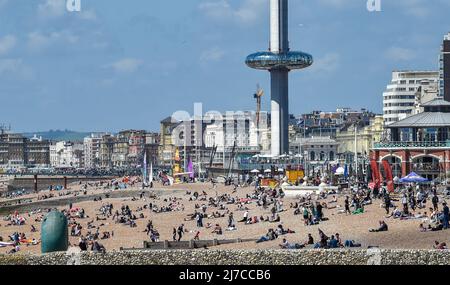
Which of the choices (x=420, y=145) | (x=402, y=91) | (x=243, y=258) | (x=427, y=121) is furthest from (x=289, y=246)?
(x=402, y=91)

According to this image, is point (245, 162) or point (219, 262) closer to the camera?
point (219, 262)

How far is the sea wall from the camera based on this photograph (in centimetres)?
2519

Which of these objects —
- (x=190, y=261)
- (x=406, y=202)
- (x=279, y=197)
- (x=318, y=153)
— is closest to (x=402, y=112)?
(x=318, y=153)

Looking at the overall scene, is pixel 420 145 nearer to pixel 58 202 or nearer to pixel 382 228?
pixel 382 228

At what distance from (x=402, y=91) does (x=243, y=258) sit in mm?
106846

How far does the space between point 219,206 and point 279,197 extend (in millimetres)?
3502

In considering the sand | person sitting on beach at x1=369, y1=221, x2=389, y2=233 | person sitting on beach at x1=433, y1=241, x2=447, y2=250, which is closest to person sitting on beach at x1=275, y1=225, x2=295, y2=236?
the sand

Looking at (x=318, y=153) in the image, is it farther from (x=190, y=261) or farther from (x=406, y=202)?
(x=190, y=261)

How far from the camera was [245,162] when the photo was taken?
12975 centimetres

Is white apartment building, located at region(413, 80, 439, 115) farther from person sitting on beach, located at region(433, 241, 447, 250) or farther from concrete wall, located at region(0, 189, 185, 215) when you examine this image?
person sitting on beach, located at region(433, 241, 447, 250)

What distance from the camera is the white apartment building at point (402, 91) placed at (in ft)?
419

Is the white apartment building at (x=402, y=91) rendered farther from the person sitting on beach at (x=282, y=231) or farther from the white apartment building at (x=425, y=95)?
the person sitting on beach at (x=282, y=231)

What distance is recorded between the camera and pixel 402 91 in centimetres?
13025

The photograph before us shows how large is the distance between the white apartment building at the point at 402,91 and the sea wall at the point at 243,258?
102 meters
